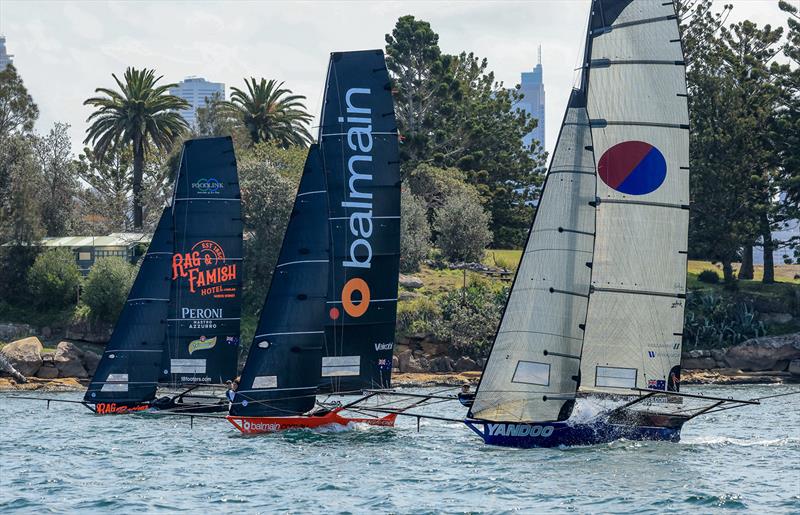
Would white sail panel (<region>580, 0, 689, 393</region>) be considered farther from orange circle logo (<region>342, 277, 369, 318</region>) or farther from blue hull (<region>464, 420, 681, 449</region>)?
orange circle logo (<region>342, 277, 369, 318</region>)

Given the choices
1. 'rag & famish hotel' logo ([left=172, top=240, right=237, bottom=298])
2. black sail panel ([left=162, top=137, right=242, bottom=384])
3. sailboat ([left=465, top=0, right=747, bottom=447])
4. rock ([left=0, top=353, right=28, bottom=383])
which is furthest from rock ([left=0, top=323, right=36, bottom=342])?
sailboat ([left=465, top=0, right=747, bottom=447])

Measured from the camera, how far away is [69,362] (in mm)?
60344

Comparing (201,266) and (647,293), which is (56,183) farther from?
(647,293)

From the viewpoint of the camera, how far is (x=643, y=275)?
31.8 m

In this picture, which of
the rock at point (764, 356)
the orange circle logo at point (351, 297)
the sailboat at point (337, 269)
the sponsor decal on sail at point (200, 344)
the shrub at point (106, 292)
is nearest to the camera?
the sailboat at point (337, 269)

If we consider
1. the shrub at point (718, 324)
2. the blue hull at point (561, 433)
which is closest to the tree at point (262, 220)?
the shrub at point (718, 324)

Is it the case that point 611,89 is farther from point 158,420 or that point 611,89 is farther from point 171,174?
point 171,174

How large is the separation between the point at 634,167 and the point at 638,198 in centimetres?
84

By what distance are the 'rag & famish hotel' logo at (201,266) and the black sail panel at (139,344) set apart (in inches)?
46.0

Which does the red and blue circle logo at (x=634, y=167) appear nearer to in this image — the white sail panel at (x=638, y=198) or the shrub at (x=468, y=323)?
the white sail panel at (x=638, y=198)

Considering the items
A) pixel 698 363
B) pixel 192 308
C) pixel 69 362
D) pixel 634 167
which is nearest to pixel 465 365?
pixel 698 363

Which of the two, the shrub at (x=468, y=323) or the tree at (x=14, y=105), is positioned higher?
the tree at (x=14, y=105)

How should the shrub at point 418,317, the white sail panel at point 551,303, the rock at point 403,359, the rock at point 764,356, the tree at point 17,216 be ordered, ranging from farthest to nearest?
the tree at point 17,216
the rock at point 764,356
the shrub at point 418,317
the rock at point 403,359
the white sail panel at point 551,303

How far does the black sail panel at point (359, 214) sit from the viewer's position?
34.3 m
